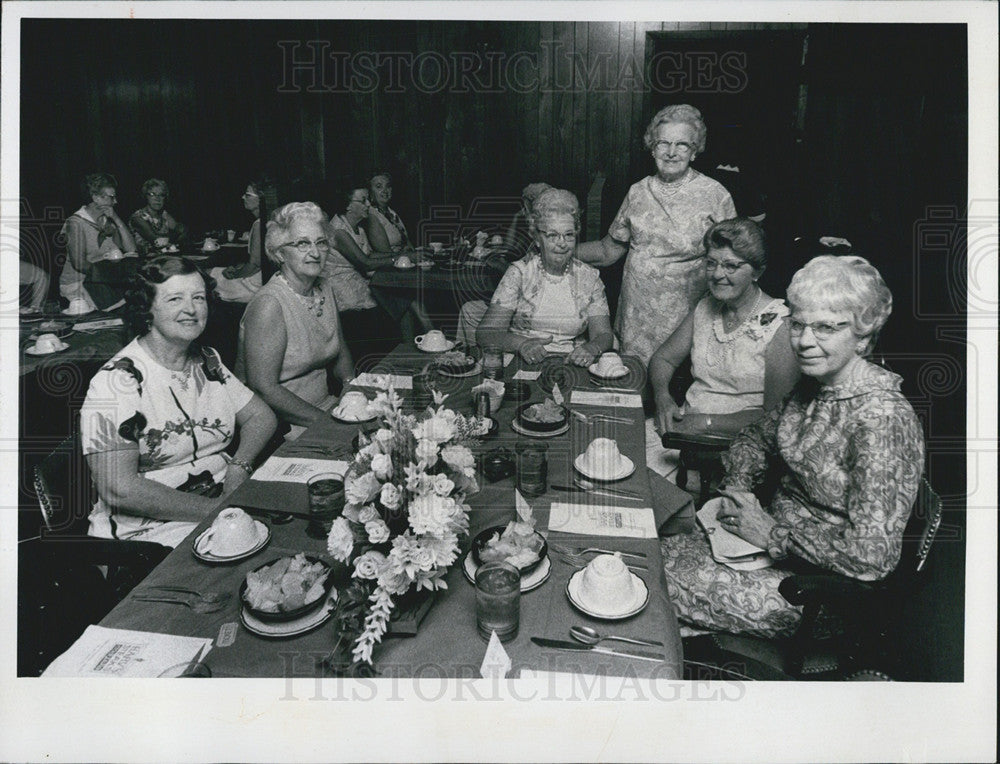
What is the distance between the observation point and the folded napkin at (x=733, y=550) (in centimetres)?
187

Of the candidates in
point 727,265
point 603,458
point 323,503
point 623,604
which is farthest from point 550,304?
point 623,604

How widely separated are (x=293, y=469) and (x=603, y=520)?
0.90 meters

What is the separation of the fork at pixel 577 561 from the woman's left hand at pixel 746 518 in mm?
570

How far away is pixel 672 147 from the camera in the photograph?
319 centimetres

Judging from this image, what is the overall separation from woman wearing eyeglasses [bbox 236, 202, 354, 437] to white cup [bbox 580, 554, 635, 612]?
1621mm

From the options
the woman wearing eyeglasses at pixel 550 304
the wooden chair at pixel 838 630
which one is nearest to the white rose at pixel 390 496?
the wooden chair at pixel 838 630

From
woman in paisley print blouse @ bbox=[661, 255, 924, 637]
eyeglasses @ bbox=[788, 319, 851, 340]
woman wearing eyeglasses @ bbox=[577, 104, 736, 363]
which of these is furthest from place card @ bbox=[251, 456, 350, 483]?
woman wearing eyeglasses @ bbox=[577, 104, 736, 363]

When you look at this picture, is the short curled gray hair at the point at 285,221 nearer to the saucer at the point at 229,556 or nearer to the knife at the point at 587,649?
the saucer at the point at 229,556

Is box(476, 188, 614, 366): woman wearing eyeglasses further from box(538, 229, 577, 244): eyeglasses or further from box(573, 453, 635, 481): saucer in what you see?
box(573, 453, 635, 481): saucer

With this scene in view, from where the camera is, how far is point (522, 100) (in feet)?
14.8

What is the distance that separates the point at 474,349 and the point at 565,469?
40.2 inches

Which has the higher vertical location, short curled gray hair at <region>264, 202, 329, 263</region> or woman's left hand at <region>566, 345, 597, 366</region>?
short curled gray hair at <region>264, 202, 329, 263</region>

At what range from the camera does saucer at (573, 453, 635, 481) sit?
6.14ft

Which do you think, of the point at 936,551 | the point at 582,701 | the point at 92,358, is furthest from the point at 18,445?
the point at 936,551
